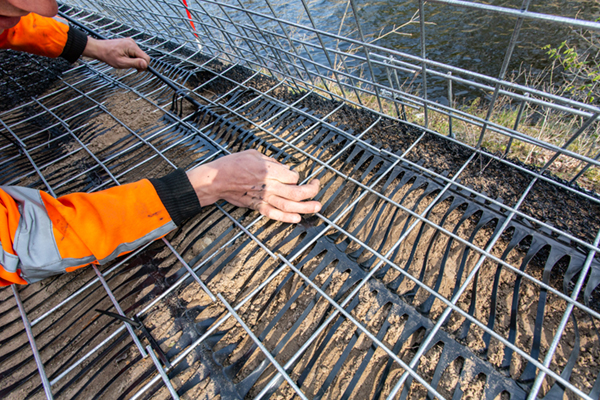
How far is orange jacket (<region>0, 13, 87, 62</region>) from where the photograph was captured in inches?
97.8

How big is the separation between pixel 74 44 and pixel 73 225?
7.12 feet

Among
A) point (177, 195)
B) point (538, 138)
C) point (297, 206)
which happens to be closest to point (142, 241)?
point (177, 195)

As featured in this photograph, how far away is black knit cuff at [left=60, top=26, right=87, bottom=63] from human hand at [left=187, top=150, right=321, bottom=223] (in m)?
2.03

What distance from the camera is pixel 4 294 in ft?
5.39

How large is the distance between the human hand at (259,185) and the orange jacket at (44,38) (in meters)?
2.06

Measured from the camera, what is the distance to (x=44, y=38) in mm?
2605

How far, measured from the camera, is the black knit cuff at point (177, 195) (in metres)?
1.55

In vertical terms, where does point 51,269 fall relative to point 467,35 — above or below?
below

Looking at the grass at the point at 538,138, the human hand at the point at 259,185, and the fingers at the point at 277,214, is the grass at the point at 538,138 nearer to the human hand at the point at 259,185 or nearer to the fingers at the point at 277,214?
the human hand at the point at 259,185

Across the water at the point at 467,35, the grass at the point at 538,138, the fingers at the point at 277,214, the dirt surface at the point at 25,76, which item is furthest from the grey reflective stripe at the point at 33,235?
the water at the point at 467,35

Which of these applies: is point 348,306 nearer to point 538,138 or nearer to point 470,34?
point 538,138

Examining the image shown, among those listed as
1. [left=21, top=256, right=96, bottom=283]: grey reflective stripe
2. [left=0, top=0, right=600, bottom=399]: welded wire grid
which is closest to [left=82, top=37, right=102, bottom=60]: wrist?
[left=0, top=0, right=600, bottom=399]: welded wire grid

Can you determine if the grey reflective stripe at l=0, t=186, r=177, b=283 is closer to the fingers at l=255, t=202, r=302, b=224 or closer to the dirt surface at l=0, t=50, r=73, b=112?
the fingers at l=255, t=202, r=302, b=224

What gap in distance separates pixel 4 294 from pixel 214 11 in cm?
935
